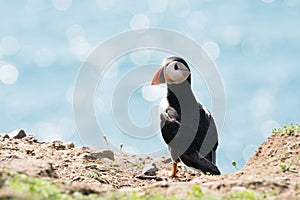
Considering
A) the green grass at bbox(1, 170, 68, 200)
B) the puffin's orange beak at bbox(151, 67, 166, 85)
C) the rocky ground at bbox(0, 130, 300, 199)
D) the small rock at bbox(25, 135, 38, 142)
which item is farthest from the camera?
the small rock at bbox(25, 135, 38, 142)

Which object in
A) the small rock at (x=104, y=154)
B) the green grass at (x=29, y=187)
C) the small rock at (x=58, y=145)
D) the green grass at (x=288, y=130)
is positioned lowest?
the green grass at (x=29, y=187)

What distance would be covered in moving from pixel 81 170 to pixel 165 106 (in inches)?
85.9

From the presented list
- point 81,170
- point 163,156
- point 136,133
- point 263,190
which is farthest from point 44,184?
point 163,156

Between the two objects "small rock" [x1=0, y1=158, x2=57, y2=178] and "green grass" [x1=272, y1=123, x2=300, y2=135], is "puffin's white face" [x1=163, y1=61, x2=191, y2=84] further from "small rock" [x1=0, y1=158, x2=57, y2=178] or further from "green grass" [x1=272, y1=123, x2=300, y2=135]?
"small rock" [x1=0, y1=158, x2=57, y2=178]

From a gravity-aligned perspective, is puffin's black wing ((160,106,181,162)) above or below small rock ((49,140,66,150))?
below

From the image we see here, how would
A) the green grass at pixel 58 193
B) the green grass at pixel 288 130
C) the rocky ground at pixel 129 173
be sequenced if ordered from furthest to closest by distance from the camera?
the green grass at pixel 288 130 < the rocky ground at pixel 129 173 < the green grass at pixel 58 193

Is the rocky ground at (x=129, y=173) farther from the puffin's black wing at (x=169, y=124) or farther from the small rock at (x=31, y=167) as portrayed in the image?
the puffin's black wing at (x=169, y=124)

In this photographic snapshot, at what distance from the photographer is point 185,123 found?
859cm

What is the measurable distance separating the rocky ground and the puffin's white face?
6.59ft

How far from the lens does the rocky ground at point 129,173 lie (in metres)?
4.69

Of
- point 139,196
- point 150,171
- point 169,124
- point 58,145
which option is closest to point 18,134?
point 58,145

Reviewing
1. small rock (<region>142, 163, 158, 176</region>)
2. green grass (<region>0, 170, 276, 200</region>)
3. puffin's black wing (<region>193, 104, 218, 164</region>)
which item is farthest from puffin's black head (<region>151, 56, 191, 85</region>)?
green grass (<region>0, 170, 276, 200</region>)

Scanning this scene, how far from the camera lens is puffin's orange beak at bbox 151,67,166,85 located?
9336 millimetres

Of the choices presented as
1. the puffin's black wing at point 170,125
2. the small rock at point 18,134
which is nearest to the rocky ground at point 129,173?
the small rock at point 18,134
